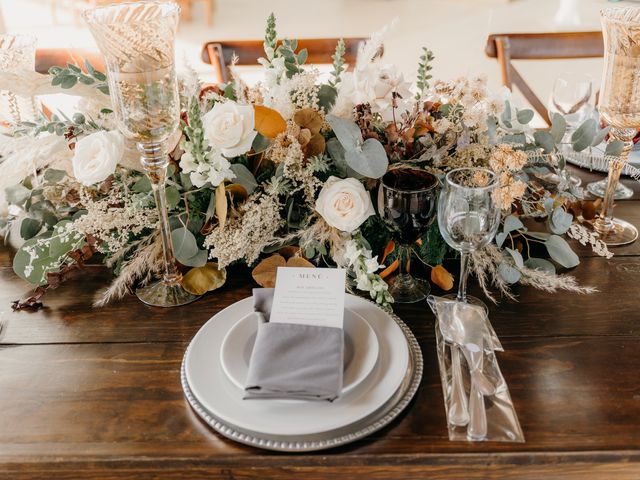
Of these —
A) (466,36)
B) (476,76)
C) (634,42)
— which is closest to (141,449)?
(476,76)

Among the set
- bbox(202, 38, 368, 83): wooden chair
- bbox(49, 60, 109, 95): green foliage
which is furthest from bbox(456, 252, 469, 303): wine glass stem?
bbox(202, 38, 368, 83): wooden chair

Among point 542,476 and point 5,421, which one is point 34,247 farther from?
point 542,476

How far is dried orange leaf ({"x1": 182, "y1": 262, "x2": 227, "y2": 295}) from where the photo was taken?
1.15 metres

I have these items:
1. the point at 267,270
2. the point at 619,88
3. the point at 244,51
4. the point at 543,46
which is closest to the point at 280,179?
the point at 267,270

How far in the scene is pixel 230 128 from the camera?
106 centimetres

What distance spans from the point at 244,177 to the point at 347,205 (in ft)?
0.68

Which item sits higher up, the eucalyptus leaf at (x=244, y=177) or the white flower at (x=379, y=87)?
the white flower at (x=379, y=87)

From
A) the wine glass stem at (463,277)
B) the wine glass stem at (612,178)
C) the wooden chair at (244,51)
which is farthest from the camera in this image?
the wooden chair at (244,51)

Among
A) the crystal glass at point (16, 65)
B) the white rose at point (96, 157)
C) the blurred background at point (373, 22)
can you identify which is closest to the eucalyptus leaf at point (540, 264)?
the white rose at point (96, 157)

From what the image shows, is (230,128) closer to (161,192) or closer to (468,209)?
(161,192)

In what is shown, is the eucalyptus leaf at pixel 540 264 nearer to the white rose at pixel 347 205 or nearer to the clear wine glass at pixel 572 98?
the white rose at pixel 347 205

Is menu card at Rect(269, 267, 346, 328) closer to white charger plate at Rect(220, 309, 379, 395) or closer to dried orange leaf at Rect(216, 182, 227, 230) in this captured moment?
white charger plate at Rect(220, 309, 379, 395)

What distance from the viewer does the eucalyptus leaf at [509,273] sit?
44.2 inches

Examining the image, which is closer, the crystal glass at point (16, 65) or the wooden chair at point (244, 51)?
the crystal glass at point (16, 65)
